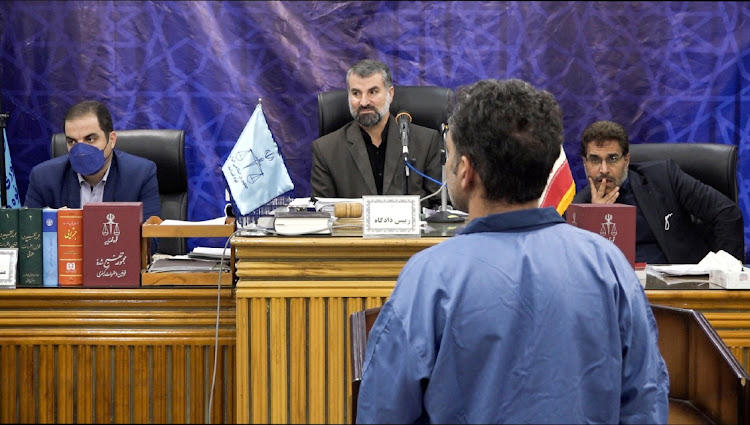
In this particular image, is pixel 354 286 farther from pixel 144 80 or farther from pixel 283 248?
pixel 144 80

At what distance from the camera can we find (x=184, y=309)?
8.25 ft

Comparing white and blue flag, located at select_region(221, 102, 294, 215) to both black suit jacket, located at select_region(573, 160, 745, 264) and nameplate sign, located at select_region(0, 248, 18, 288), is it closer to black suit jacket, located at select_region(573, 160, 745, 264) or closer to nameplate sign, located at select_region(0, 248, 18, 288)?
nameplate sign, located at select_region(0, 248, 18, 288)

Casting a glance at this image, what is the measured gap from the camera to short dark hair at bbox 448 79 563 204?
1207mm

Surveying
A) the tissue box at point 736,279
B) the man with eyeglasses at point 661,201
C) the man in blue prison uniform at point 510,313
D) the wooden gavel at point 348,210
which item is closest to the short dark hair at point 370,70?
the man with eyeglasses at point 661,201

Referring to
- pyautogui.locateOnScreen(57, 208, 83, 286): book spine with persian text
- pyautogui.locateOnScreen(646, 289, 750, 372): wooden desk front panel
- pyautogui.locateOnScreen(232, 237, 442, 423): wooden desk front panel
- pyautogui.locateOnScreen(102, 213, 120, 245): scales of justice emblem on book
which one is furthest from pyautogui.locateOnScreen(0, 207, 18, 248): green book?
pyautogui.locateOnScreen(646, 289, 750, 372): wooden desk front panel

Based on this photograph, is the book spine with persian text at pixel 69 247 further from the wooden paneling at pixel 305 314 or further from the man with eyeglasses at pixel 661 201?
the man with eyeglasses at pixel 661 201

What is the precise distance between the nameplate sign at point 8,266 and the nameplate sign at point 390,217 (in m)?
1.01

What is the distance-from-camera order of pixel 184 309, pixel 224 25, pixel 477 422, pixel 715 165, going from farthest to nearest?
1. pixel 224 25
2. pixel 715 165
3. pixel 184 309
4. pixel 477 422

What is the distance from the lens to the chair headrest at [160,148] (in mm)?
3811

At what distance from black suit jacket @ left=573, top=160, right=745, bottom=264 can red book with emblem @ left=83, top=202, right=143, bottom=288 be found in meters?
2.17

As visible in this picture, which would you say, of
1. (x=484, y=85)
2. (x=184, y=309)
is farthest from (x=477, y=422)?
(x=184, y=309)

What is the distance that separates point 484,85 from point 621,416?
0.52m

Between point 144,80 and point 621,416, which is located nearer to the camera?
point 621,416

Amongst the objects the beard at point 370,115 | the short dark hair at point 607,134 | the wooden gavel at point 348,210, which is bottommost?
the wooden gavel at point 348,210
